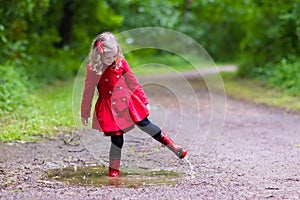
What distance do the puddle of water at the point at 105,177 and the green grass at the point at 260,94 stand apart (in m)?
6.58

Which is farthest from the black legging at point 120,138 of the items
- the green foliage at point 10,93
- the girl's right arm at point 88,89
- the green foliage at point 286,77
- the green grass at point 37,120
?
the green foliage at point 286,77

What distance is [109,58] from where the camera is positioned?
616 cm

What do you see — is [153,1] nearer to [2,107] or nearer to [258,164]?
[2,107]

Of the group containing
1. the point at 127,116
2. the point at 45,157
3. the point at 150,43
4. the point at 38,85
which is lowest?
the point at 45,157

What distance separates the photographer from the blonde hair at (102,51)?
6.14m

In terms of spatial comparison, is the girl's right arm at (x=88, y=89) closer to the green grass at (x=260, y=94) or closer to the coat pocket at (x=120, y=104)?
the coat pocket at (x=120, y=104)

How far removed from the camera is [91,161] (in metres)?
7.08

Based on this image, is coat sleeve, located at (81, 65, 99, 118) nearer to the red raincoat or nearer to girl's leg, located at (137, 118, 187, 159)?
the red raincoat

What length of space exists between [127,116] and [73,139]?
2689 mm

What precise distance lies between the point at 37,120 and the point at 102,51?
12.8 feet

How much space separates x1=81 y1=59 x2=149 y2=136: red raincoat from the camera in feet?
20.2

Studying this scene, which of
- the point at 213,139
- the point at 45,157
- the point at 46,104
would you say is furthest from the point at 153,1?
Answer: the point at 45,157

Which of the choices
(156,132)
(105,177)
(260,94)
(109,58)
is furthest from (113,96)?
(260,94)

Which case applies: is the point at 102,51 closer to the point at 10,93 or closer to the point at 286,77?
the point at 10,93
